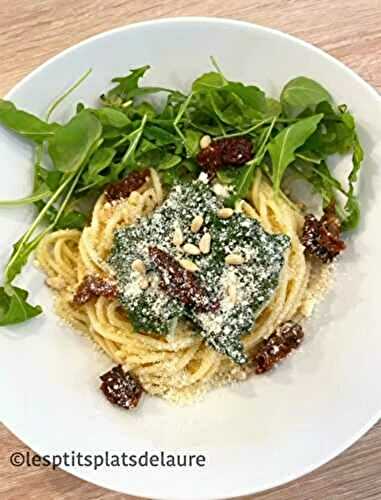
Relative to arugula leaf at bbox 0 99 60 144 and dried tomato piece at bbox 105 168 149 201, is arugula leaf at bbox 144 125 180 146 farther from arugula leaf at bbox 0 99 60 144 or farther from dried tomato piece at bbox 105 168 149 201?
arugula leaf at bbox 0 99 60 144

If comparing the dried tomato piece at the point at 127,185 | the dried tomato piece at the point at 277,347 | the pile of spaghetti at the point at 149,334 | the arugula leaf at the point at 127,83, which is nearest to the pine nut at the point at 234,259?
the pile of spaghetti at the point at 149,334

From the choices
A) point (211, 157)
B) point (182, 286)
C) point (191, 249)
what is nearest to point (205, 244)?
point (191, 249)

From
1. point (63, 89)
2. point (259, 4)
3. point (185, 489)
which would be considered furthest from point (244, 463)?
point (259, 4)

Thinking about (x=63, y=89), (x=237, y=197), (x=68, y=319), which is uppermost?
(x=63, y=89)

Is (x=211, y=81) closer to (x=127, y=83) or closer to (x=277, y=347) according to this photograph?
(x=127, y=83)

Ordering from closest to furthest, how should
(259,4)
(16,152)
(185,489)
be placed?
(185,489), (16,152), (259,4)

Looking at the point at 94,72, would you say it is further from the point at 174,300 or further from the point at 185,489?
the point at 185,489
